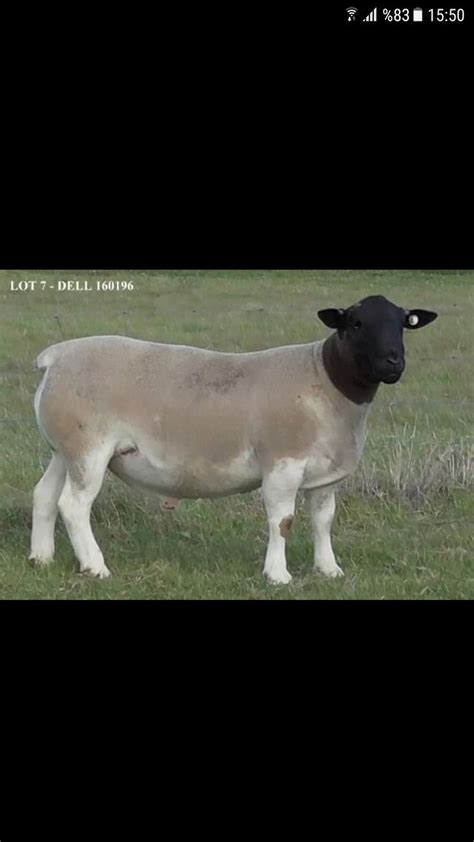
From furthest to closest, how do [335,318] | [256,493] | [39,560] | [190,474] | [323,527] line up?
[256,493] < [39,560] < [323,527] < [190,474] < [335,318]

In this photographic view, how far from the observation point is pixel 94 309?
1121 centimetres

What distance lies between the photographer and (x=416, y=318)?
8828 mm

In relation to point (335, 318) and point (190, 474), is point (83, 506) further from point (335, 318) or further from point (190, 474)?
point (335, 318)

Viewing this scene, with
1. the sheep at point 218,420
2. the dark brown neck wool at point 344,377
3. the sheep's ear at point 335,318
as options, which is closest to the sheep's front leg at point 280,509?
the sheep at point 218,420

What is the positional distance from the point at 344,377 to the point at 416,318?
640 millimetres

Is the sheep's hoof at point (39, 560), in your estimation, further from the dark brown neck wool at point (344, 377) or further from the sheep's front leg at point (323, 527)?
the dark brown neck wool at point (344, 377)

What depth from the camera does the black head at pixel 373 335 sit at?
8484mm

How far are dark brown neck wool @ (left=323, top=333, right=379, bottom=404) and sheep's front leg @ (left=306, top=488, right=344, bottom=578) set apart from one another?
0.77m

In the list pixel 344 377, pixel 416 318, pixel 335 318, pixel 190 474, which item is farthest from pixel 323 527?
pixel 416 318

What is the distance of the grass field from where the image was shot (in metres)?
9.12

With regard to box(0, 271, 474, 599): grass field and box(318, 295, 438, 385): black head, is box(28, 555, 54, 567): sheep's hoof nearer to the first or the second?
box(0, 271, 474, 599): grass field

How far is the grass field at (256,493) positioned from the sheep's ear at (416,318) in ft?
3.76

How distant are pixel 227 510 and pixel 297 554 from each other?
1.00 meters

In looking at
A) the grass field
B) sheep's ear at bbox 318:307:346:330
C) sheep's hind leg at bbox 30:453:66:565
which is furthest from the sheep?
the grass field
